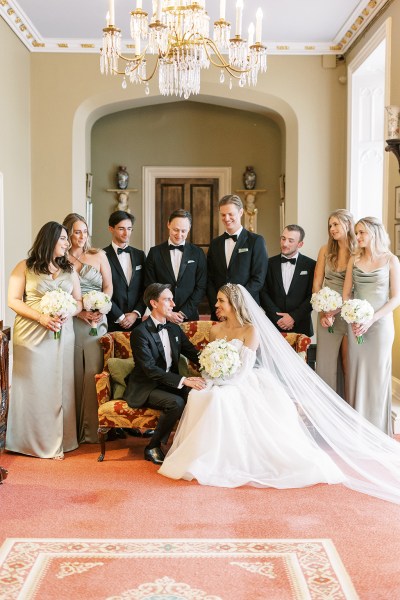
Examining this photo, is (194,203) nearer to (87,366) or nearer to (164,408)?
(87,366)

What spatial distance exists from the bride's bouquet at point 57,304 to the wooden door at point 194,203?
20.7 ft

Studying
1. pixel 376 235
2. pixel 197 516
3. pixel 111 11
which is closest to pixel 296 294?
pixel 376 235

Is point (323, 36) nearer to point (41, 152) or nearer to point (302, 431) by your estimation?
point (41, 152)

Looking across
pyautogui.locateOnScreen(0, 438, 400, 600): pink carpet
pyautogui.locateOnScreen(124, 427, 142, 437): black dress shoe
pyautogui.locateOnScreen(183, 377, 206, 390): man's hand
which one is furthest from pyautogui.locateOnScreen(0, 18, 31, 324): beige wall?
pyautogui.locateOnScreen(0, 438, 400, 600): pink carpet

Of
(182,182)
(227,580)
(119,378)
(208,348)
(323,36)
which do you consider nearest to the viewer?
(227,580)

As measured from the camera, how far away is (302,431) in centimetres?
508

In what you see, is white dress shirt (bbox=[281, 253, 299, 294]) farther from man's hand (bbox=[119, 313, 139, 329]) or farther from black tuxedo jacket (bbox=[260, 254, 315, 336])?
man's hand (bbox=[119, 313, 139, 329])

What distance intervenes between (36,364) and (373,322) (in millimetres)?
2619

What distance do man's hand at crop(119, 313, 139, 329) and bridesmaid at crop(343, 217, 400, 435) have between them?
5.88 ft

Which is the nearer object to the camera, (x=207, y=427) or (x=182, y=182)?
(x=207, y=427)

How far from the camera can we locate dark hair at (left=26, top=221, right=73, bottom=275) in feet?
17.7

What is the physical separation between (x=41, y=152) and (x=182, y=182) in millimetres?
2816

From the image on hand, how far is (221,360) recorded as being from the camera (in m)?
5.11

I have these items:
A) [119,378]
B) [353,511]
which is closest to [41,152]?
[119,378]
